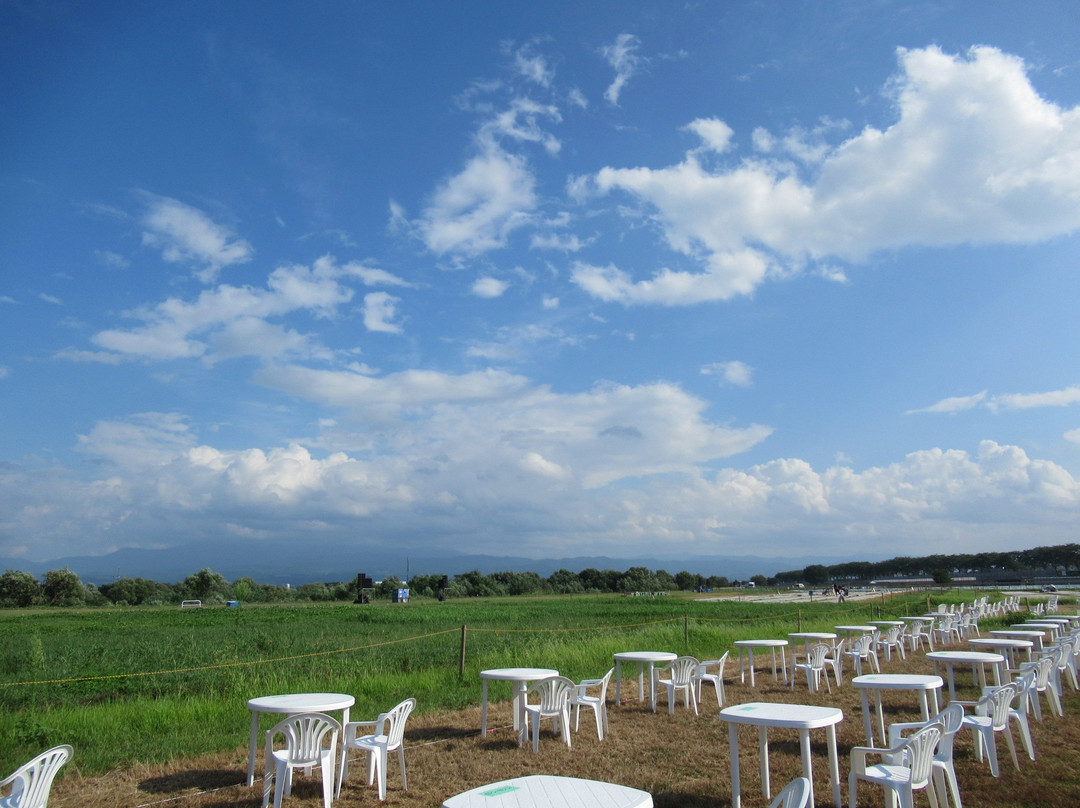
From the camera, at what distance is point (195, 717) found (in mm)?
9102

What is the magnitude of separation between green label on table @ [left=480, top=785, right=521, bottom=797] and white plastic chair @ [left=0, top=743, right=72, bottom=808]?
8.85 ft

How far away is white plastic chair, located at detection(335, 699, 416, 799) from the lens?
591cm

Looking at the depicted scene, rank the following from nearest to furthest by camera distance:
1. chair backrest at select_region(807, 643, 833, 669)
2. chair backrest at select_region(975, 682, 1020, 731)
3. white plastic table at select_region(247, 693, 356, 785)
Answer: white plastic table at select_region(247, 693, 356, 785) → chair backrest at select_region(975, 682, 1020, 731) → chair backrest at select_region(807, 643, 833, 669)

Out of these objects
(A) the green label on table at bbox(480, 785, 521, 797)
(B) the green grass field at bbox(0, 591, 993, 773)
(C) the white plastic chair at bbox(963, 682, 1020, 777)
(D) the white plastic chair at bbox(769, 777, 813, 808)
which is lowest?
(B) the green grass field at bbox(0, 591, 993, 773)

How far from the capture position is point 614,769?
6672mm

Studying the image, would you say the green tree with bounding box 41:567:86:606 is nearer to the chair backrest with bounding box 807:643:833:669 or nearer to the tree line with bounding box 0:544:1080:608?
the tree line with bounding box 0:544:1080:608

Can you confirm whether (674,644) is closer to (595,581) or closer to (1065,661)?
(1065,661)

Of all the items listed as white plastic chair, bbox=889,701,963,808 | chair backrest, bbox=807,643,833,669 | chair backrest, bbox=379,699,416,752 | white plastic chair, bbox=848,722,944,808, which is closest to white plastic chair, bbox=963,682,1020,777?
white plastic chair, bbox=889,701,963,808

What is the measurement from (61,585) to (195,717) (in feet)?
230

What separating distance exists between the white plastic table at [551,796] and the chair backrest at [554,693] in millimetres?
3674

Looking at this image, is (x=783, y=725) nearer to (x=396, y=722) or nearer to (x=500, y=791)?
(x=500, y=791)

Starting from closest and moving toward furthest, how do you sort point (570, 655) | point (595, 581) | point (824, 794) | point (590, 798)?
point (590, 798), point (824, 794), point (570, 655), point (595, 581)

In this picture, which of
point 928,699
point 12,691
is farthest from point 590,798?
point 12,691

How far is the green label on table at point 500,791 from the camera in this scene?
145 inches
